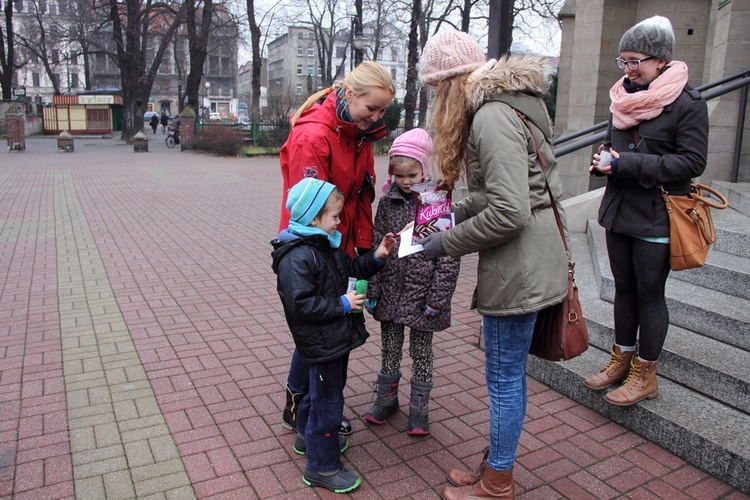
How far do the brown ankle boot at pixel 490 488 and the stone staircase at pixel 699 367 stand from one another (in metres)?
0.99

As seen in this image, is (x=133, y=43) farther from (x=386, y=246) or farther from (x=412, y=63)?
(x=386, y=246)

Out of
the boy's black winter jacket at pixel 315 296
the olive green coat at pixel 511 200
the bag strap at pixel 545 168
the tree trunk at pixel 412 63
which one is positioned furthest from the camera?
the tree trunk at pixel 412 63

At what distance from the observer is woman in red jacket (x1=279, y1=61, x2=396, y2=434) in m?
2.89

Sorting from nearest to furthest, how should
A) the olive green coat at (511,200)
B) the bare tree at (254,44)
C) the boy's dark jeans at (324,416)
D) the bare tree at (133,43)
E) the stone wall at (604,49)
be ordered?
the olive green coat at (511,200)
the boy's dark jeans at (324,416)
the stone wall at (604,49)
the bare tree at (254,44)
the bare tree at (133,43)

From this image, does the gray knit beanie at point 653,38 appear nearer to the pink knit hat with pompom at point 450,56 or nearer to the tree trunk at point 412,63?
the pink knit hat with pompom at point 450,56

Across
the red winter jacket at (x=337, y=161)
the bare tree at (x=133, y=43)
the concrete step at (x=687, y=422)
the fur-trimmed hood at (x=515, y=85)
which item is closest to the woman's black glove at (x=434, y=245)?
the fur-trimmed hood at (x=515, y=85)

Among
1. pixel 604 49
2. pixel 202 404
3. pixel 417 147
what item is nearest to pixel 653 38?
pixel 417 147

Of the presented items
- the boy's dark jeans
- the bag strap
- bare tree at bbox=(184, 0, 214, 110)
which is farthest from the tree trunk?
the bag strap

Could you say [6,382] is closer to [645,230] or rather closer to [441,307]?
[441,307]

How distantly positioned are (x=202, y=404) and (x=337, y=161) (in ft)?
5.76

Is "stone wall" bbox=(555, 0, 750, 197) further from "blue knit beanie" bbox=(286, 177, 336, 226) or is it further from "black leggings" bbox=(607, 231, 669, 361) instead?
"blue knit beanie" bbox=(286, 177, 336, 226)

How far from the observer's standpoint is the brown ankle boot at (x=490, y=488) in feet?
8.96

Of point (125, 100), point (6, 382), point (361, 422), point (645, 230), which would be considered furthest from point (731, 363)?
point (125, 100)

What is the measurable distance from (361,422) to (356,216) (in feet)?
3.86
